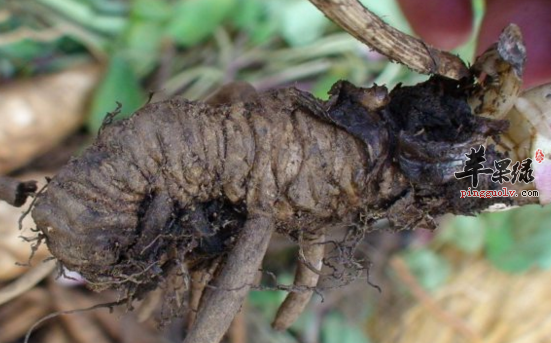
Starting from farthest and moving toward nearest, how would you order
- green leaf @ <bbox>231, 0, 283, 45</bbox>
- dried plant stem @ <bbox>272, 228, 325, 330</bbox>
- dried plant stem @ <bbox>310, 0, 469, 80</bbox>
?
1. green leaf @ <bbox>231, 0, 283, 45</bbox>
2. dried plant stem @ <bbox>272, 228, 325, 330</bbox>
3. dried plant stem @ <bbox>310, 0, 469, 80</bbox>

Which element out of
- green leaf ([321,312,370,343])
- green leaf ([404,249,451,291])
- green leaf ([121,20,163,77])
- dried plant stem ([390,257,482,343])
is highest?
green leaf ([121,20,163,77])

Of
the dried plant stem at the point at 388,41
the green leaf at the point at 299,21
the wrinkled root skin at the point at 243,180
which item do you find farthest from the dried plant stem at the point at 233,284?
the green leaf at the point at 299,21

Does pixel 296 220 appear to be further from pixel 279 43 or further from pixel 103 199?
pixel 279 43

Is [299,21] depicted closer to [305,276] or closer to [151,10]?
[151,10]

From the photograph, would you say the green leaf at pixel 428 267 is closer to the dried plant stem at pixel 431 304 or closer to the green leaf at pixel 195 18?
the dried plant stem at pixel 431 304

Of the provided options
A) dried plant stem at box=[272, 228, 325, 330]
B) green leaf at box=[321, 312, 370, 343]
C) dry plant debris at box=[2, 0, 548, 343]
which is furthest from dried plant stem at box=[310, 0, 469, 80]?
green leaf at box=[321, 312, 370, 343]

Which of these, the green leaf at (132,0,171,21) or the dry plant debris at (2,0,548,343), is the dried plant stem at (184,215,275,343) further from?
the green leaf at (132,0,171,21)
